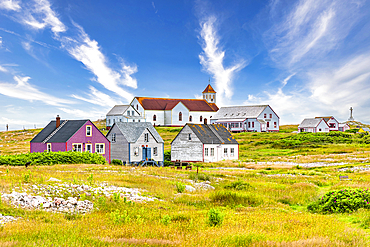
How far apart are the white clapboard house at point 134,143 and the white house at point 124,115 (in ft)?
175

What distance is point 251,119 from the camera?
313 ft

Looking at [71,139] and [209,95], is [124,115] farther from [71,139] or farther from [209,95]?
[71,139]

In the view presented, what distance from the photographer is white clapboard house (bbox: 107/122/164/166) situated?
47938mm

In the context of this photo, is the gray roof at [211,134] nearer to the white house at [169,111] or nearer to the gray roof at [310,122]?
the white house at [169,111]

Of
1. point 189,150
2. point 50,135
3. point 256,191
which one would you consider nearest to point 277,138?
point 189,150

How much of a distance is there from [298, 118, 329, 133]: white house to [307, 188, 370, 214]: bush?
93.2m

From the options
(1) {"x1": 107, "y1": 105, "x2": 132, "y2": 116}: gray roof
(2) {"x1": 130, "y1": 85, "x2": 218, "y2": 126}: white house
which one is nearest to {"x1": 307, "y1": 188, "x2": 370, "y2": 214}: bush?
(1) {"x1": 107, "y1": 105, "x2": 132, "y2": 116}: gray roof

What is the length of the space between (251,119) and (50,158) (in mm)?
71977

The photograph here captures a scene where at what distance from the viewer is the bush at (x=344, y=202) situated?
13.0 metres

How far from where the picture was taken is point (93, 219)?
35.3ft

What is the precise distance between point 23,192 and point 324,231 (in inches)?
476

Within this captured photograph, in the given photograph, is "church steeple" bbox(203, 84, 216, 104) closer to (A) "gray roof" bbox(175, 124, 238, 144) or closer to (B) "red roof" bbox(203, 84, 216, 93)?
(B) "red roof" bbox(203, 84, 216, 93)

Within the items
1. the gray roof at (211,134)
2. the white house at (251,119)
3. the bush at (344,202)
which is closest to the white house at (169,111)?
the white house at (251,119)

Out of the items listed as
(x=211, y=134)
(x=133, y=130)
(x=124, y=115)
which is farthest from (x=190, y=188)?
(x=124, y=115)
